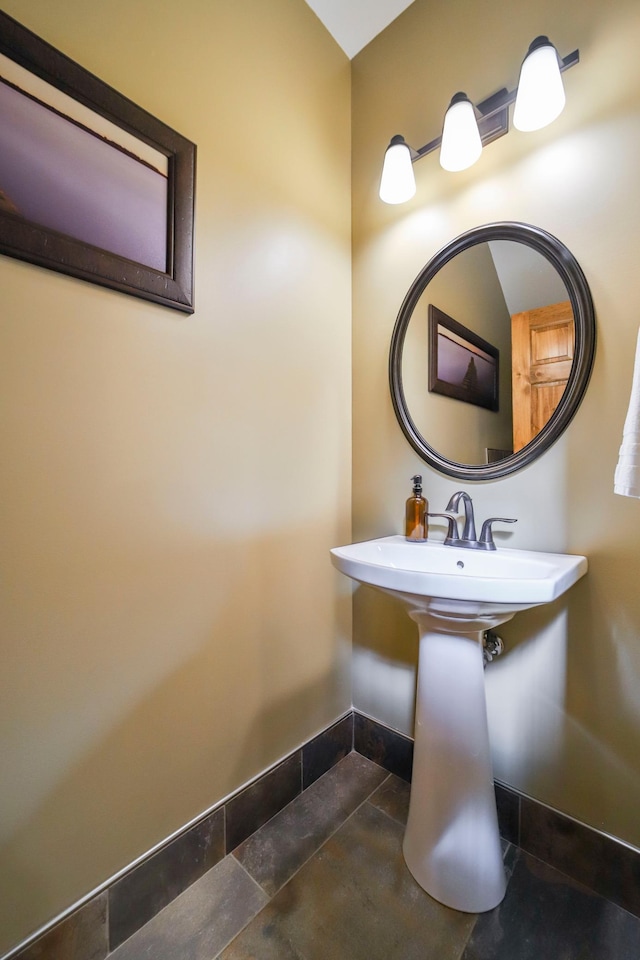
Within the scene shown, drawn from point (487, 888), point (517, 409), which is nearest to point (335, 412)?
point (517, 409)

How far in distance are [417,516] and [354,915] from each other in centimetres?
101

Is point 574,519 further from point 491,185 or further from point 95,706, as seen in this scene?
point 95,706

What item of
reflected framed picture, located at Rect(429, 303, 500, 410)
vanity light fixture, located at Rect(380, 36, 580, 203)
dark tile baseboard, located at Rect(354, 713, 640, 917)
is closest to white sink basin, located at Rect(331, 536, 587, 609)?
reflected framed picture, located at Rect(429, 303, 500, 410)

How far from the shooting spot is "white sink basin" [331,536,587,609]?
0.73 meters

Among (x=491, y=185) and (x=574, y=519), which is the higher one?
(x=491, y=185)

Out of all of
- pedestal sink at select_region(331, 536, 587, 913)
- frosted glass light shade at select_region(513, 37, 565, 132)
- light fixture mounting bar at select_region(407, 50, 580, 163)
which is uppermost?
light fixture mounting bar at select_region(407, 50, 580, 163)

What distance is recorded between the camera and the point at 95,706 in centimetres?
82

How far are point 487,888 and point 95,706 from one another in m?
1.02

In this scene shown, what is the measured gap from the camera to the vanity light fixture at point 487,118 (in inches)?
36.4

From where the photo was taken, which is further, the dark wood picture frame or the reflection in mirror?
the reflection in mirror

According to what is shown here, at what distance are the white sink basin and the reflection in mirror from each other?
31 cm

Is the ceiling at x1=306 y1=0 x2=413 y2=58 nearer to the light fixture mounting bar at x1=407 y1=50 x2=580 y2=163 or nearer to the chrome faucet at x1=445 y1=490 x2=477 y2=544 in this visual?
the light fixture mounting bar at x1=407 y1=50 x2=580 y2=163

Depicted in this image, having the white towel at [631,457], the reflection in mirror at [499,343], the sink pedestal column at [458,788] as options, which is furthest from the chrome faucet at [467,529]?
the white towel at [631,457]

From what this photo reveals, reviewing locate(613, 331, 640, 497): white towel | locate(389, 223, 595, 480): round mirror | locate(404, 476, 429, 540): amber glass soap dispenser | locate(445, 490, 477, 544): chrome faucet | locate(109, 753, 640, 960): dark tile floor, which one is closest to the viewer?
locate(613, 331, 640, 497): white towel
